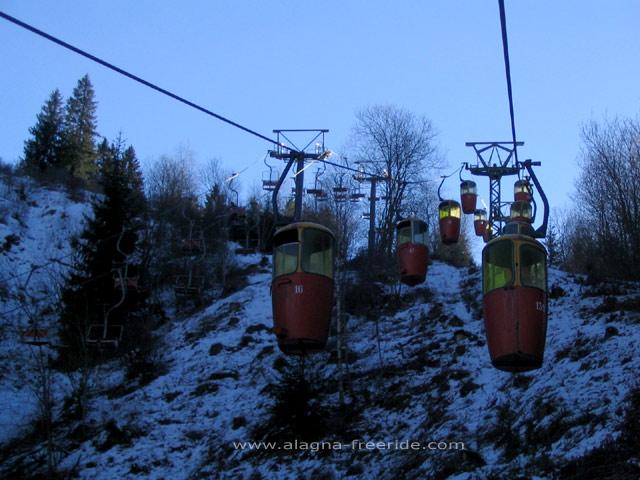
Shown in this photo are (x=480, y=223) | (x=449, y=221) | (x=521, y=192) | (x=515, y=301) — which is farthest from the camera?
(x=480, y=223)

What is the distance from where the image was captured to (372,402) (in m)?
19.5

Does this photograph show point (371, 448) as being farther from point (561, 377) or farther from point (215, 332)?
point (215, 332)

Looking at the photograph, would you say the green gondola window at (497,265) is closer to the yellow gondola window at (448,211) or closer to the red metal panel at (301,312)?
the red metal panel at (301,312)

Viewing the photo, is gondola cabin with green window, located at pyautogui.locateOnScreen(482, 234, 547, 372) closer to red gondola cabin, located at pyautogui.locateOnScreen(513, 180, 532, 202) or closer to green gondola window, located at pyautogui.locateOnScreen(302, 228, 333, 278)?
green gondola window, located at pyautogui.locateOnScreen(302, 228, 333, 278)

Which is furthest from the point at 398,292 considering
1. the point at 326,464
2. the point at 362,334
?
the point at 326,464

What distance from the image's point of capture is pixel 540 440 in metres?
→ 13.8

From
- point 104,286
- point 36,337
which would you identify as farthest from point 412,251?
point 104,286

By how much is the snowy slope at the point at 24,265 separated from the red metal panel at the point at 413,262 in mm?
11425

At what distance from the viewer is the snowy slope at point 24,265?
2492 cm

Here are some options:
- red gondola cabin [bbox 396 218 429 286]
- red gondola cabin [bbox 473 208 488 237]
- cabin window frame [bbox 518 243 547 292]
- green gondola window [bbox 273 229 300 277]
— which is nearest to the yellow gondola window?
red gondola cabin [bbox 396 218 429 286]

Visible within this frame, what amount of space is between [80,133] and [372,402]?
47.8 metres

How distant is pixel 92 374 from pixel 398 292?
1238 cm

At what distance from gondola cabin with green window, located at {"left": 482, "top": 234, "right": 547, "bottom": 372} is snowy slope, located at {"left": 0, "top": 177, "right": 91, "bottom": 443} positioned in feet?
52.3

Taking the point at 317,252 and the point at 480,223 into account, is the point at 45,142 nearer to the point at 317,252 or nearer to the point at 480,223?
the point at 480,223
